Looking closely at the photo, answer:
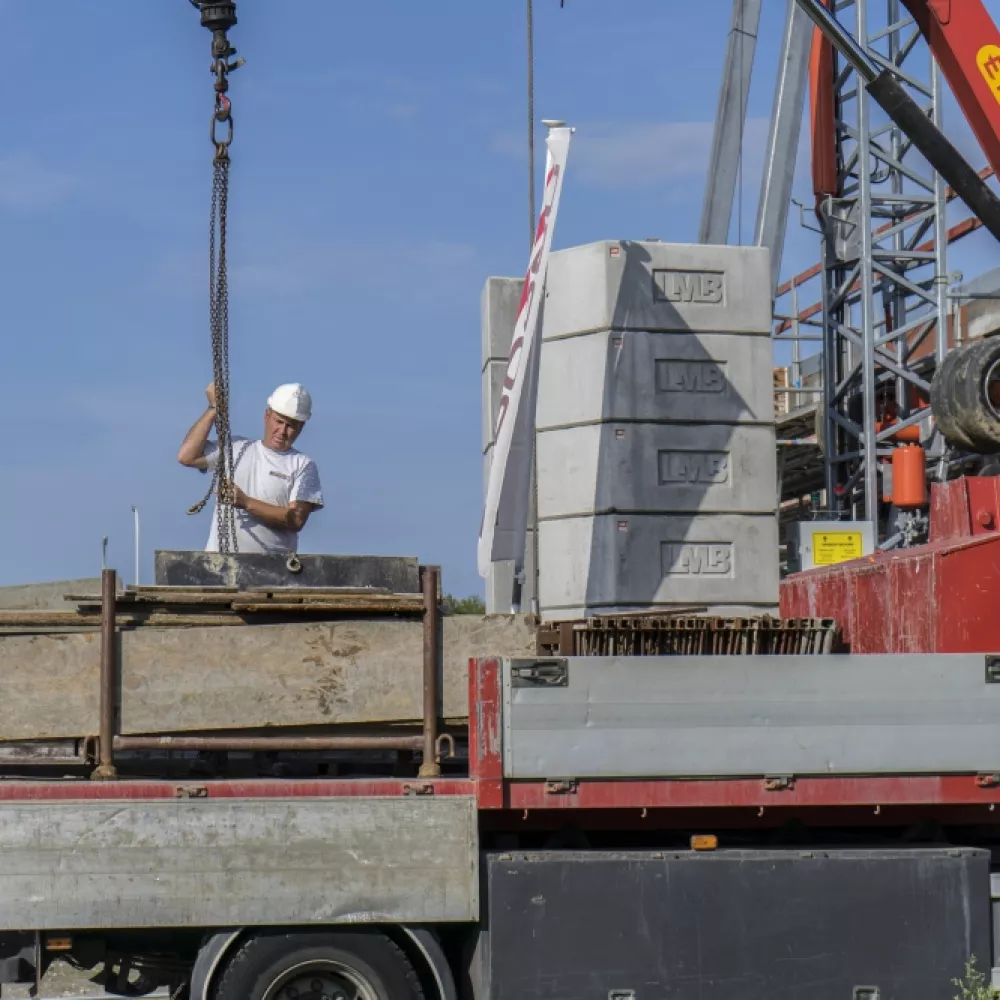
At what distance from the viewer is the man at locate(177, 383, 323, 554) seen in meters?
8.00

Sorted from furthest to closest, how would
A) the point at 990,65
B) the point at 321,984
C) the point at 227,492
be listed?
the point at 990,65 < the point at 227,492 < the point at 321,984

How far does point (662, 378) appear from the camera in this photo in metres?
11.3

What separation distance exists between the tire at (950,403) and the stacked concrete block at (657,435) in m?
2.81

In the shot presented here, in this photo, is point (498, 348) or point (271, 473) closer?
point (271, 473)

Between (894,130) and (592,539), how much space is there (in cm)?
908

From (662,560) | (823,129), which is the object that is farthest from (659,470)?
(823,129)

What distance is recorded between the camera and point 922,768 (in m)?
6.45

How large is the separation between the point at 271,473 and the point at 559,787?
263cm

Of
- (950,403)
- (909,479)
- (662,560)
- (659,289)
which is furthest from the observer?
(909,479)

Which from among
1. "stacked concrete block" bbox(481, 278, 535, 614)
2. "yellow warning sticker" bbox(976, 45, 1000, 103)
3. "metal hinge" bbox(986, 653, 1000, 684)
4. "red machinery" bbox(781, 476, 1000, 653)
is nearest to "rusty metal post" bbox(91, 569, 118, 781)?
"red machinery" bbox(781, 476, 1000, 653)

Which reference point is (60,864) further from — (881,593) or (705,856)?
(881,593)

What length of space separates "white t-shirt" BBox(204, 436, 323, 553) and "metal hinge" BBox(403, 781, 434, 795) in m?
2.03

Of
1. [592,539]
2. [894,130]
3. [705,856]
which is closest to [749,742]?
[705,856]

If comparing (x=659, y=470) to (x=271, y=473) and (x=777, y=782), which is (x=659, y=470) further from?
(x=777, y=782)
